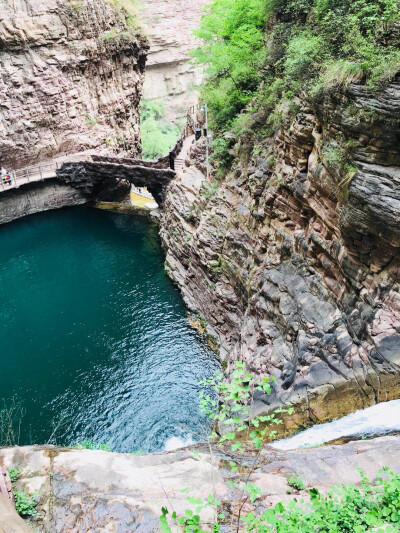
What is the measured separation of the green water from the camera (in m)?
16.0

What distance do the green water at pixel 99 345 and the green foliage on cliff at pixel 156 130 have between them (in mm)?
25965

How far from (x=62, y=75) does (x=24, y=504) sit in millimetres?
33994

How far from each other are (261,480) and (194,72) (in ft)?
206

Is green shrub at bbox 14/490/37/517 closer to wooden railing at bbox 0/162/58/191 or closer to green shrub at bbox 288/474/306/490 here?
green shrub at bbox 288/474/306/490

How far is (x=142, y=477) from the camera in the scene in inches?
349

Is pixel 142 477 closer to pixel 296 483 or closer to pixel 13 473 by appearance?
pixel 13 473

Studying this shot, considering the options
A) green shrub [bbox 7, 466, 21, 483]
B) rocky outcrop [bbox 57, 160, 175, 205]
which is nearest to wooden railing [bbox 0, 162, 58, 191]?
rocky outcrop [bbox 57, 160, 175, 205]

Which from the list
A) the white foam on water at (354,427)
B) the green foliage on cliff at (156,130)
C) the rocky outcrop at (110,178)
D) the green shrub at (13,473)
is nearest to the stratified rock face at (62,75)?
the rocky outcrop at (110,178)

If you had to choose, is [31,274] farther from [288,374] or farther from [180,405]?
[288,374]

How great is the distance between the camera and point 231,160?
72.8 ft

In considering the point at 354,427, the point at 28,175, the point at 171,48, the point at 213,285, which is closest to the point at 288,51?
the point at 213,285

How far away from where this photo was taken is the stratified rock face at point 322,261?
10211mm

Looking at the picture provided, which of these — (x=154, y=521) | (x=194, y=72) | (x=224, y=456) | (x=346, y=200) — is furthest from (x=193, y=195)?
(x=194, y=72)

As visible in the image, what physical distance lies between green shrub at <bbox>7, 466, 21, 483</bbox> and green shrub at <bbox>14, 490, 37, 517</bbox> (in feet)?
→ 1.85
